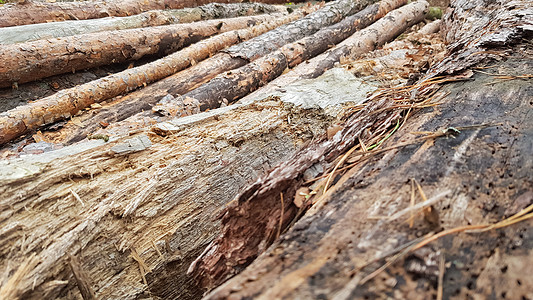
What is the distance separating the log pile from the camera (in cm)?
83

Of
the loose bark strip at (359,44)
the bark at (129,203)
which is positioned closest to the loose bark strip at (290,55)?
the loose bark strip at (359,44)

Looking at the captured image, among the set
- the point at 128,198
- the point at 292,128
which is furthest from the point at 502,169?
the point at 128,198

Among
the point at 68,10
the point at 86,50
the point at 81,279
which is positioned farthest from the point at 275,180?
the point at 68,10

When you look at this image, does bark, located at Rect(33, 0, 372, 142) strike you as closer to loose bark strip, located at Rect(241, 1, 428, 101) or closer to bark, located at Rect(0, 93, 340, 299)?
loose bark strip, located at Rect(241, 1, 428, 101)

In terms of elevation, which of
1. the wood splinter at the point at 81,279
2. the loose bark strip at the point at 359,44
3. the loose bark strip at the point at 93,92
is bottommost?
the wood splinter at the point at 81,279

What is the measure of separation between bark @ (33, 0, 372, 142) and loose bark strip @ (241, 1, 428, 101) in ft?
1.68

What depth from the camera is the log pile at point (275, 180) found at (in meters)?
0.83

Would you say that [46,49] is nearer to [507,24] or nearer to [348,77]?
[348,77]

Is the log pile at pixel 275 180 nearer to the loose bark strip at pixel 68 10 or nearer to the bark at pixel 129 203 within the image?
the bark at pixel 129 203

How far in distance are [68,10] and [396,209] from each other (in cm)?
447

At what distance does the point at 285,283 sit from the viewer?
2.60 ft

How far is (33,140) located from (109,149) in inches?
51.4

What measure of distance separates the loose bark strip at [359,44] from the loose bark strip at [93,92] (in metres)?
0.95

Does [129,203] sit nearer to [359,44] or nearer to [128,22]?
[128,22]
